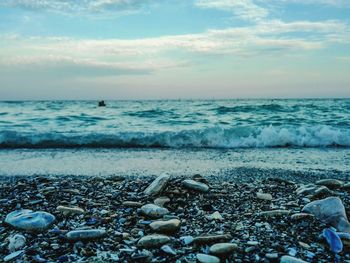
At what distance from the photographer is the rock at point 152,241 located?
228 centimetres

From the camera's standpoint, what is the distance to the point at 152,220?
276 centimetres

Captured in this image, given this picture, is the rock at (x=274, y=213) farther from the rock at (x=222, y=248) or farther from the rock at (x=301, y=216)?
the rock at (x=222, y=248)

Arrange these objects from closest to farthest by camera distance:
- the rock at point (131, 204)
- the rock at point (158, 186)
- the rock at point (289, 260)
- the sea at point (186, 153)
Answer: the rock at point (289, 260) < the rock at point (131, 204) < the rock at point (158, 186) < the sea at point (186, 153)

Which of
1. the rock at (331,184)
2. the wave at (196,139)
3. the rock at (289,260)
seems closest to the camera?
the rock at (289,260)

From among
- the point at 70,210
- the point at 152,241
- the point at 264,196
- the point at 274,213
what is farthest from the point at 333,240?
the point at 70,210

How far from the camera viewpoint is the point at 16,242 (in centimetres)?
232

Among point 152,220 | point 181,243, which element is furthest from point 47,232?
point 181,243

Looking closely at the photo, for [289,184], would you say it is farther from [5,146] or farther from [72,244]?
[5,146]

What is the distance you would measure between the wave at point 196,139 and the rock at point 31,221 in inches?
199

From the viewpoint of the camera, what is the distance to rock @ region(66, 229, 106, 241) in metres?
2.35

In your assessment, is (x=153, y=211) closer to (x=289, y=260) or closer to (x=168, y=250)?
(x=168, y=250)

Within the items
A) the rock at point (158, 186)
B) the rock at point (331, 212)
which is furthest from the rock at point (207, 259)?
the rock at point (158, 186)

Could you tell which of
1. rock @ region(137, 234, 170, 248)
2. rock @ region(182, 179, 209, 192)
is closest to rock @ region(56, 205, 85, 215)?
rock @ region(137, 234, 170, 248)

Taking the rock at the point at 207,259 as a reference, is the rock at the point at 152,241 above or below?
above
